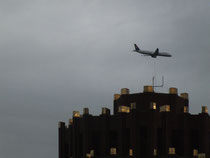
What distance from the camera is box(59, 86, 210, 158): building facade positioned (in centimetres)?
5766

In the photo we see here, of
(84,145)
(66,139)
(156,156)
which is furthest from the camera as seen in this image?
(66,139)

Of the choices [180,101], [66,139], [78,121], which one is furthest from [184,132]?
[66,139]

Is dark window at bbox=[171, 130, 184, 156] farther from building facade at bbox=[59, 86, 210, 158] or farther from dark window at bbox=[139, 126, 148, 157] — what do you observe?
dark window at bbox=[139, 126, 148, 157]

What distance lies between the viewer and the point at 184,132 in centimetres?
5919

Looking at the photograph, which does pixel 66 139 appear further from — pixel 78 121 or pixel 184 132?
pixel 184 132

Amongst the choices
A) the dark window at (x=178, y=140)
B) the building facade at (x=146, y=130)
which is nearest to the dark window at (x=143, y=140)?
the building facade at (x=146, y=130)

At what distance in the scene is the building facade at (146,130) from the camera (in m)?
57.7

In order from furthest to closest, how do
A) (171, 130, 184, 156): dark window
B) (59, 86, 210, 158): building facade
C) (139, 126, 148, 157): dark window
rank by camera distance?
(171, 130, 184, 156): dark window < (139, 126, 148, 157): dark window < (59, 86, 210, 158): building facade

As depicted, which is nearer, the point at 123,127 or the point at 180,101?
the point at 123,127

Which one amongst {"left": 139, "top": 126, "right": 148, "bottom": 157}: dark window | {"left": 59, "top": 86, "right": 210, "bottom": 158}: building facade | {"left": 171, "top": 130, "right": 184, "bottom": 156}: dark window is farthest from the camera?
{"left": 171, "top": 130, "right": 184, "bottom": 156}: dark window

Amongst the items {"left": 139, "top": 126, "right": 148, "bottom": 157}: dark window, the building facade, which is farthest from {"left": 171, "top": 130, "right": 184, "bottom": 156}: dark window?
{"left": 139, "top": 126, "right": 148, "bottom": 157}: dark window

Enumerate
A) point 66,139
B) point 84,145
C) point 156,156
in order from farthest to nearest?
1. point 66,139
2. point 84,145
3. point 156,156

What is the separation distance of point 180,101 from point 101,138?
38.1 ft

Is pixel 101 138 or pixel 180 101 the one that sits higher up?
pixel 180 101
